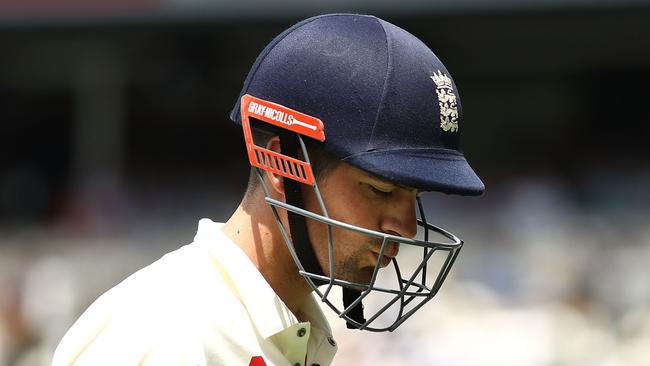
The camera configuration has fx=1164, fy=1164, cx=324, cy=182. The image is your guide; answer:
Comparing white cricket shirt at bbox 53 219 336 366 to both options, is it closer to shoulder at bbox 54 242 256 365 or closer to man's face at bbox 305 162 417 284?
shoulder at bbox 54 242 256 365

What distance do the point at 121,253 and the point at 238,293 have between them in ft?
28.5

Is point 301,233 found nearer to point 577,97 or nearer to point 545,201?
point 545,201

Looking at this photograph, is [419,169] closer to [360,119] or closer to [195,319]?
[360,119]

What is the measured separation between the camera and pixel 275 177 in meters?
2.49

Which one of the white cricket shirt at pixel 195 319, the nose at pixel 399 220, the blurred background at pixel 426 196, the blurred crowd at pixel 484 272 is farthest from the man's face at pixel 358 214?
the blurred background at pixel 426 196

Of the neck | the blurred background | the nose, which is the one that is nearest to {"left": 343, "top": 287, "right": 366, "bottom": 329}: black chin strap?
the neck

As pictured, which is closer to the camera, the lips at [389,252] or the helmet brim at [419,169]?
the helmet brim at [419,169]

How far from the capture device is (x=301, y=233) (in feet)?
8.07

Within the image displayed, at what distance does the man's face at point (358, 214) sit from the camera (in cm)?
241

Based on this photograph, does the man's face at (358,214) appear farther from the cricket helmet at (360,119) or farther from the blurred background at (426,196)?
the blurred background at (426,196)

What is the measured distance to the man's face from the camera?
2.41 m

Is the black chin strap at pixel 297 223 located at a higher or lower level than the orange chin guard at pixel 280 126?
lower

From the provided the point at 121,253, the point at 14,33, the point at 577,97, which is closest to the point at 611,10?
the point at 577,97

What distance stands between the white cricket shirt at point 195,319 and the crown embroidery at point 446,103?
507 millimetres
